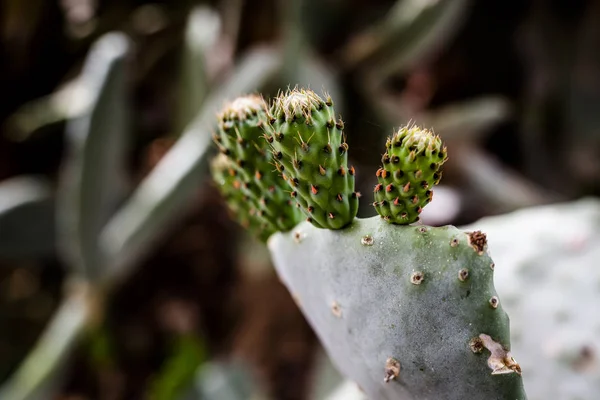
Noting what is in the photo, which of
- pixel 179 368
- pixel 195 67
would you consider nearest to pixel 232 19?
pixel 195 67

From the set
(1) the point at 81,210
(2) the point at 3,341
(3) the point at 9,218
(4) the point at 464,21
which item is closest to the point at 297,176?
(1) the point at 81,210

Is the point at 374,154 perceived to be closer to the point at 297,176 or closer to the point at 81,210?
the point at 81,210

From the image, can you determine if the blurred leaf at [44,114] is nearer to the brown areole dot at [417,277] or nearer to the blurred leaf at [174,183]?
the blurred leaf at [174,183]

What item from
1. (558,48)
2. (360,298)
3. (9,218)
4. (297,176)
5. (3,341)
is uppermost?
(297,176)

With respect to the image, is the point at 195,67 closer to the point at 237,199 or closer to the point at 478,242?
the point at 237,199

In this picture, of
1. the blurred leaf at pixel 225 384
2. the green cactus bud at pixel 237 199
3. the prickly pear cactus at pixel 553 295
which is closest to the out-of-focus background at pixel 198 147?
the blurred leaf at pixel 225 384

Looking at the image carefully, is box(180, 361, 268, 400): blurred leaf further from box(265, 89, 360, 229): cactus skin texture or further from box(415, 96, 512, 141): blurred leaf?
box(265, 89, 360, 229): cactus skin texture

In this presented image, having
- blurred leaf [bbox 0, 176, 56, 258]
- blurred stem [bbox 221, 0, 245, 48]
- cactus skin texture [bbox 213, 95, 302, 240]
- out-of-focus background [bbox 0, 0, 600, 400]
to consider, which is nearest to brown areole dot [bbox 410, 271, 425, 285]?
cactus skin texture [bbox 213, 95, 302, 240]
